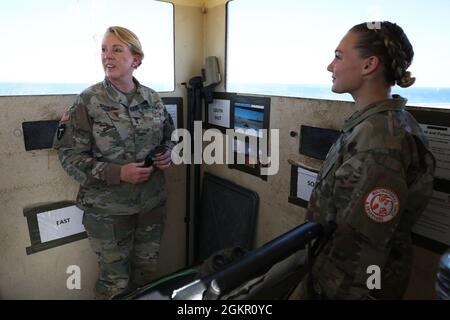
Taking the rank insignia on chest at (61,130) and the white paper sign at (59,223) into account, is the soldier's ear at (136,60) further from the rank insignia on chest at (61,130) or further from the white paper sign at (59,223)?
the white paper sign at (59,223)

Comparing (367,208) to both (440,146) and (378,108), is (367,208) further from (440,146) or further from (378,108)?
(440,146)

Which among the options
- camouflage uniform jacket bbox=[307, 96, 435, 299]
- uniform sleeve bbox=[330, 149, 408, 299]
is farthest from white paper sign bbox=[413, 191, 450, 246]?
uniform sleeve bbox=[330, 149, 408, 299]

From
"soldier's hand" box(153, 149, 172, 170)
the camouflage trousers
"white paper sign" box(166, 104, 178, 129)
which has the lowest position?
the camouflage trousers

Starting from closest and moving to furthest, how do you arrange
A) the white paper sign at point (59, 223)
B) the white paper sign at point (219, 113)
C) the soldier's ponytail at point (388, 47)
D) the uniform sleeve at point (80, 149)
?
the soldier's ponytail at point (388, 47), the uniform sleeve at point (80, 149), the white paper sign at point (59, 223), the white paper sign at point (219, 113)

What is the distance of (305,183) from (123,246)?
0.99 m

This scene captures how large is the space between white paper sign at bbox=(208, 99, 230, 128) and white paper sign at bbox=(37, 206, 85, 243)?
992 mm

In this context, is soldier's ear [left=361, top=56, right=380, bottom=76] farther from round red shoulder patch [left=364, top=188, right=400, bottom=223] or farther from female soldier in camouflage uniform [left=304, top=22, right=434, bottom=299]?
round red shoulder patch [left=364, top=188, right=400, bottom=223]

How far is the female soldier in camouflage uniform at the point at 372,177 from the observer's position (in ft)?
2.99

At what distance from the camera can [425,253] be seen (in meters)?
1.29

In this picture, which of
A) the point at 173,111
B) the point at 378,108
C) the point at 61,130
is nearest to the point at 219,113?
the point at 173,111

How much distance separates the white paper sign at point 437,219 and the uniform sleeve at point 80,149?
1310 mm

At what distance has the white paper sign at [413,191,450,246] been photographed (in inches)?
47.8

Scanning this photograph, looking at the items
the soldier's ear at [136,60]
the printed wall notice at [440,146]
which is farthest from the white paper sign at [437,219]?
the soldier's ear at [136,60]
